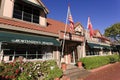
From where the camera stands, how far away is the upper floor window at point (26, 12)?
43.2ft

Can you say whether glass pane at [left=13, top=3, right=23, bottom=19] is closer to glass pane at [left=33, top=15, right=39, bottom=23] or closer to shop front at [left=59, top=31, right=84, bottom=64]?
glass pane at [left=33, top=15, right=39, bottom=23]

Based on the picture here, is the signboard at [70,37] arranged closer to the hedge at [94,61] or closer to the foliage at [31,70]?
the hedge at [94,61]

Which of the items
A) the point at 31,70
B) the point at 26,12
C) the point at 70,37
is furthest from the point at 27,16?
the point at 31,70

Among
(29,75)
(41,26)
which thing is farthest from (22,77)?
(41,26)

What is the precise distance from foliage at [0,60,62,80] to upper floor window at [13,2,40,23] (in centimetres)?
533

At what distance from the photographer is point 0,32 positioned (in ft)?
32.3

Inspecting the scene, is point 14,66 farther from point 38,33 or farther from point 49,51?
point 49,51

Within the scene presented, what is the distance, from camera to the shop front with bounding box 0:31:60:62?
10048 mm

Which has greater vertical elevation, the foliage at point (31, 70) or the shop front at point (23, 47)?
the shop front at point (23, 47)

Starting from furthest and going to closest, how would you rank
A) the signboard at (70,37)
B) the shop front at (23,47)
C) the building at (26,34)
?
the signboard at (70,37), the building at (26,34), the shop front at (23,47)

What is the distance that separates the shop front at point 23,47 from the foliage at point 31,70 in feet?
4.48

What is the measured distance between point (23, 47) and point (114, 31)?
38470 mm

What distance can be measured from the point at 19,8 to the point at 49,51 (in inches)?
227

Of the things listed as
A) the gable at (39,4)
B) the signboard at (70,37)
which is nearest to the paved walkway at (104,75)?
the signboard at (70,37)
